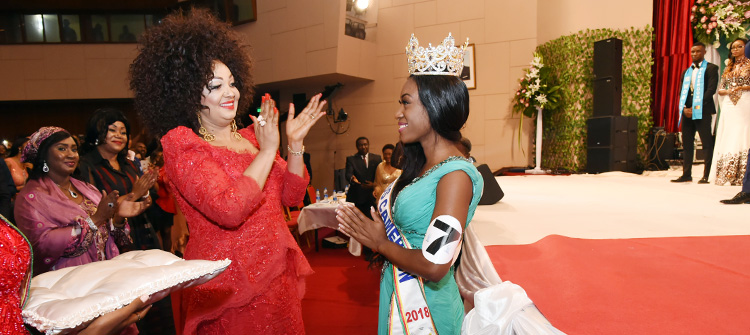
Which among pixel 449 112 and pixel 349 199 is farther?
pixel 349 199

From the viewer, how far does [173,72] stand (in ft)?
4.71

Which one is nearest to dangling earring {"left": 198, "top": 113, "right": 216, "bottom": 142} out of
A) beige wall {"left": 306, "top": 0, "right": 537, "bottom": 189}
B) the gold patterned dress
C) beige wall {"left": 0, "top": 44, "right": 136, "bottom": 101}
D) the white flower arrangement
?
the gold patterned dress

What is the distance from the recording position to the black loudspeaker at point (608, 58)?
23.6 feet

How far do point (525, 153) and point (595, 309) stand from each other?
660 cm

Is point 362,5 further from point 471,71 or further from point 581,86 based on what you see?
point 581,86

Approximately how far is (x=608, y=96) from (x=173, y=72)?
25.1 ft

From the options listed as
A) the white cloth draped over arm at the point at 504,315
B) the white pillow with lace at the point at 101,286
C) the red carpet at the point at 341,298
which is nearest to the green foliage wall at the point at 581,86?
the red carpet at the point at 341,298

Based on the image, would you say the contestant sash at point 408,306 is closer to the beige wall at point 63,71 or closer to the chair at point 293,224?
the chair at point 293,224

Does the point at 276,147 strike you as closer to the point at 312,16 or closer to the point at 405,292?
the point at 405,292

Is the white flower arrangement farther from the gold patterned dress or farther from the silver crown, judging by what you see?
the silver crown

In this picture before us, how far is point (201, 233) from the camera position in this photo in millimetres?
1380

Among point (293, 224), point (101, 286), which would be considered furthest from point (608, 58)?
point (101, 286)

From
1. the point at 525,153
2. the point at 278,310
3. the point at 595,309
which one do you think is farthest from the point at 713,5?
the point at 278,310

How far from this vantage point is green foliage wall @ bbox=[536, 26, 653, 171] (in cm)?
768
